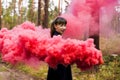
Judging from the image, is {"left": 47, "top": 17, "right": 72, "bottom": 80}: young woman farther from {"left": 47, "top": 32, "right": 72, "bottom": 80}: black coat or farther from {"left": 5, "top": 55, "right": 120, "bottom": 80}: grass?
{"left": 5, "top": 55, "right": 120, "bottom": 80}: grass

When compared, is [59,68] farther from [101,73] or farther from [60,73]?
[101,73]

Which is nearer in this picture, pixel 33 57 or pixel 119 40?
pixel 33 57

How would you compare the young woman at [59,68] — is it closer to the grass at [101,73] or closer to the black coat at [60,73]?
the black coat at [60,73]

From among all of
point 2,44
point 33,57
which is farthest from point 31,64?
point 2,44

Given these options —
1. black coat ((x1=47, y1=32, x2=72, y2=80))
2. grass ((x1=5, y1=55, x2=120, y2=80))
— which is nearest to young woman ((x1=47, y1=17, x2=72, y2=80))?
black coat ((x1=47, y1=32, x2=72, y2=80))

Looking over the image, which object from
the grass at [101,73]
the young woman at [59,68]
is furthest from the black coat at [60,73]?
the grass at [101,73]

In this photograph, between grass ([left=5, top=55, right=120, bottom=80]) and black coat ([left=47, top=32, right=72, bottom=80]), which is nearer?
black coat ([left=47, top=32, right=72, bottom=80])

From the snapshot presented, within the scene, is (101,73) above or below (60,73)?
below

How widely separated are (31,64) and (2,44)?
25.2 inches

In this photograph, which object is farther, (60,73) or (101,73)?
(101,73)

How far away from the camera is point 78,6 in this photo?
5.47m

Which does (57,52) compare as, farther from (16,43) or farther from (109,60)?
(109,60)

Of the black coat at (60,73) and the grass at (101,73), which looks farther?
the grass at (101,73)

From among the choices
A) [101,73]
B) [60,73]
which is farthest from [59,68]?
[101,73]
